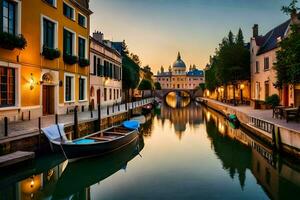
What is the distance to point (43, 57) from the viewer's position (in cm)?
2019

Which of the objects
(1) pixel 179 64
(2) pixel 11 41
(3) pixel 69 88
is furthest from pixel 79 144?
(1) pixel 179 64

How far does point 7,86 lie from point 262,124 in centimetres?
1616

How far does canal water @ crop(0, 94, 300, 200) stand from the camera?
1102 cm

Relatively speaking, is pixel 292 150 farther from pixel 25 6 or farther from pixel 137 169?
pixel 25 6

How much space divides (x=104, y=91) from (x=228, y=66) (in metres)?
18.7

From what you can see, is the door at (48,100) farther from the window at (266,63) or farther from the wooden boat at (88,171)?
the window at (266,63)

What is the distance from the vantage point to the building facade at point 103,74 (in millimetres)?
30650

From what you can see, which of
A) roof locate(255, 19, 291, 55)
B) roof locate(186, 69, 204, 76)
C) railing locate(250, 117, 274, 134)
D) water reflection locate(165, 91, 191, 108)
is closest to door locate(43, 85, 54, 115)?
railing locate(250, 117, 274, 134)

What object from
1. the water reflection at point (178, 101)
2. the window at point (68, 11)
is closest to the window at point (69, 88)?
the window at point (68, 11)

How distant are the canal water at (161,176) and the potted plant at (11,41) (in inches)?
252

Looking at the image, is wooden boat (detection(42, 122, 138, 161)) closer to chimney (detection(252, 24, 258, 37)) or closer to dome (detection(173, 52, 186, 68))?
chimney (detection(252, 24, 258, 37))

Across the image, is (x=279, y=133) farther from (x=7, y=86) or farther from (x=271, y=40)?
(x=271, y=40)

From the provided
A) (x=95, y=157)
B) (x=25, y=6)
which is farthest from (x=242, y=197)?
(x=25, y=6)

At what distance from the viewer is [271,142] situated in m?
18.0
